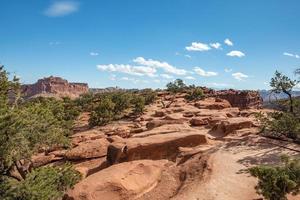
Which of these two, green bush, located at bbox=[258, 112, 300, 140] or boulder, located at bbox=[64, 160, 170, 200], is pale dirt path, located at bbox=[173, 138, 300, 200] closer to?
green bush, located at bbox=[258, 112, 300, 140]

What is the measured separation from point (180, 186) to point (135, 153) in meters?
6.25

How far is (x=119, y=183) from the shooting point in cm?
1839

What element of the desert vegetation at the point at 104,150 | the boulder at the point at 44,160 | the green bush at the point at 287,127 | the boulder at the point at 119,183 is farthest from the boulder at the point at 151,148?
the boulder at the point at 44,160

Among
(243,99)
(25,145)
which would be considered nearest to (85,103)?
(243,99)

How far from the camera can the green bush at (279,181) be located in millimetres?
13430

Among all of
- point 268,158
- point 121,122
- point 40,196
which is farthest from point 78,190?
point 121,122

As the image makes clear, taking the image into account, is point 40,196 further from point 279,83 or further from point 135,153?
point 279,83

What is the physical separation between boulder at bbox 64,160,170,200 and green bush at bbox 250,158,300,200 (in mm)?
7508

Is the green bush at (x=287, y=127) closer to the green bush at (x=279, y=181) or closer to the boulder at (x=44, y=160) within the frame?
the green bush at (x=279, y=181)

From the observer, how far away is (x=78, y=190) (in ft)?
59.2

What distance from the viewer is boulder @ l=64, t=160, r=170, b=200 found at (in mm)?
17734

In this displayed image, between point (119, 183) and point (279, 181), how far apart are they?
8741 mm

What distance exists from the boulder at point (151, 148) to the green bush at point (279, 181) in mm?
10425

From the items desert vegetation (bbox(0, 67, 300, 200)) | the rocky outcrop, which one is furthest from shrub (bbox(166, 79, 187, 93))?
desert vegetation (bbox(0, 67, 300, 200))
